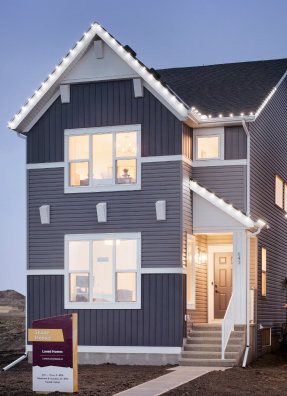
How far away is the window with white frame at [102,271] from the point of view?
20.7 metres

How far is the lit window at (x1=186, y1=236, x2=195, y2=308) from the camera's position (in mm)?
21073

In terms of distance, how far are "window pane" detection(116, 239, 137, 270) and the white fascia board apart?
143 inches

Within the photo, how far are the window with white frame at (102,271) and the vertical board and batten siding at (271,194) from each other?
384cm

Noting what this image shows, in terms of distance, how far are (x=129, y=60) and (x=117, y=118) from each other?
1600 mm

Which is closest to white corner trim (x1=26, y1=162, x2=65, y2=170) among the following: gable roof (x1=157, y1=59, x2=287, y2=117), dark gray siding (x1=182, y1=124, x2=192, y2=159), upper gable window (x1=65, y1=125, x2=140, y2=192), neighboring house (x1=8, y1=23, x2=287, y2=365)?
neighboring house (x1=8, y1=23, x2=287, y2=365)

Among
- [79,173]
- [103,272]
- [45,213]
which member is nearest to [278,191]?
[79,173]

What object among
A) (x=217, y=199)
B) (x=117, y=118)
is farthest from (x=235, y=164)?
(x=117, y=118)

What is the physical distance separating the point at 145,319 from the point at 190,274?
1.98 m

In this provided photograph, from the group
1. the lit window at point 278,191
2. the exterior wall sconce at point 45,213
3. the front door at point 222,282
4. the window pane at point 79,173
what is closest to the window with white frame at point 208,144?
the window pane at point 79,173

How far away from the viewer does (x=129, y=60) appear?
20750mm

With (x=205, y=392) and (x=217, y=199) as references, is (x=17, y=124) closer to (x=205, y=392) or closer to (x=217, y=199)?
(x=217, y=199)

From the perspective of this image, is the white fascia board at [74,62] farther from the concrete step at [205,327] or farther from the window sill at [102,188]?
the concrete step at [205,327]

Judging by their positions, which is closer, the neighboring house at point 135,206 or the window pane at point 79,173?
the neighboring house at point 135,206

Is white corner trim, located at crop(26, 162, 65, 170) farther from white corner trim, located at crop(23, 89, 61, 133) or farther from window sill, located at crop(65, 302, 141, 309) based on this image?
window sill, located at crop(65, 302, 141, 309)
